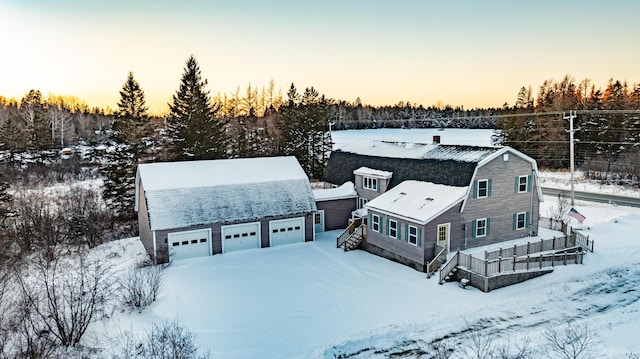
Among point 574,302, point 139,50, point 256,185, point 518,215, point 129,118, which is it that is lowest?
point 574,302

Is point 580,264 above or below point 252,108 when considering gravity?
below

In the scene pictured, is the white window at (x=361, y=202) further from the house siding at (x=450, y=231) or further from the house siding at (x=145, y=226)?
the house siding at (x=145, y=226)

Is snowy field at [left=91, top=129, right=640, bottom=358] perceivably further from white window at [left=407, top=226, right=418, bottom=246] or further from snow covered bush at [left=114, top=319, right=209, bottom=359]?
white window at [left=407, top=226, right=418, bottom=246]

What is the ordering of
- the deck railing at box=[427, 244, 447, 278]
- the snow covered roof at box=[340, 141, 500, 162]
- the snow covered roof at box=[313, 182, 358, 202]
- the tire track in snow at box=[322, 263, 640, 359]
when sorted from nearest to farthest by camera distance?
the tire track in snow at box=[322, 263, 640, 359]
the deck railing at box=[427, 244, 447, 278]
the snow covered roof at box=[340, 141, 500, 162]
the snow covered roof at box=[313, 182, 358, 202]

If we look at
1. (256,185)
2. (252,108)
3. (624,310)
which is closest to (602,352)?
(624,310)

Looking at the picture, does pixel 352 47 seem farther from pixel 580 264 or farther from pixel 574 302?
pixel 574 302

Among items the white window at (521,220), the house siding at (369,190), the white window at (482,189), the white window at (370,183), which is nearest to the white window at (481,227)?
the white window at (482,189)

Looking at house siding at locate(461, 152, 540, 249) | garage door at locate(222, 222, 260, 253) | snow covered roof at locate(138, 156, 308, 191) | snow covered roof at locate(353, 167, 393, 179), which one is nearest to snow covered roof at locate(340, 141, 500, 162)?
house siding at locate(461, 152, 540, 249)
